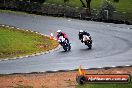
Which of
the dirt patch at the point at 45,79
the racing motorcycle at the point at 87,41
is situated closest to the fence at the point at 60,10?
the racing motorcycle at the point at 87,41

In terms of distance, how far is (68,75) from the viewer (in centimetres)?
2416

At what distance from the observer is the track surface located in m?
26.6

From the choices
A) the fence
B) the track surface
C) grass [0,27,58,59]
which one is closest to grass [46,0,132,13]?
the fence

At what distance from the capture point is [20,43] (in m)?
33.7

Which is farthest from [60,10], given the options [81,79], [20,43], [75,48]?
[81,79]

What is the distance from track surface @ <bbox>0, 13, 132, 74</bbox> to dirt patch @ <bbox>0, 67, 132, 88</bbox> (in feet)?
3.36

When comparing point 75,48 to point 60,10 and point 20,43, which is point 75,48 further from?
point 60,10

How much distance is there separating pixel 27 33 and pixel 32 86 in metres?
17.0

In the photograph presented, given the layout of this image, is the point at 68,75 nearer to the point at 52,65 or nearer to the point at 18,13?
the point at 52,65

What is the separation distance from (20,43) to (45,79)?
429 inches

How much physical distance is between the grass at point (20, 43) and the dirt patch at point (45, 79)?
6.22m

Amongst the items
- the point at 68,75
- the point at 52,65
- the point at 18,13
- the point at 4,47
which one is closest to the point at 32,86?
the point at 68,75

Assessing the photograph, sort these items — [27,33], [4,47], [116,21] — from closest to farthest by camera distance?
[4,47]
[27,33]
[116,21]

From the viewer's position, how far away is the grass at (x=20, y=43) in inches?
1227
